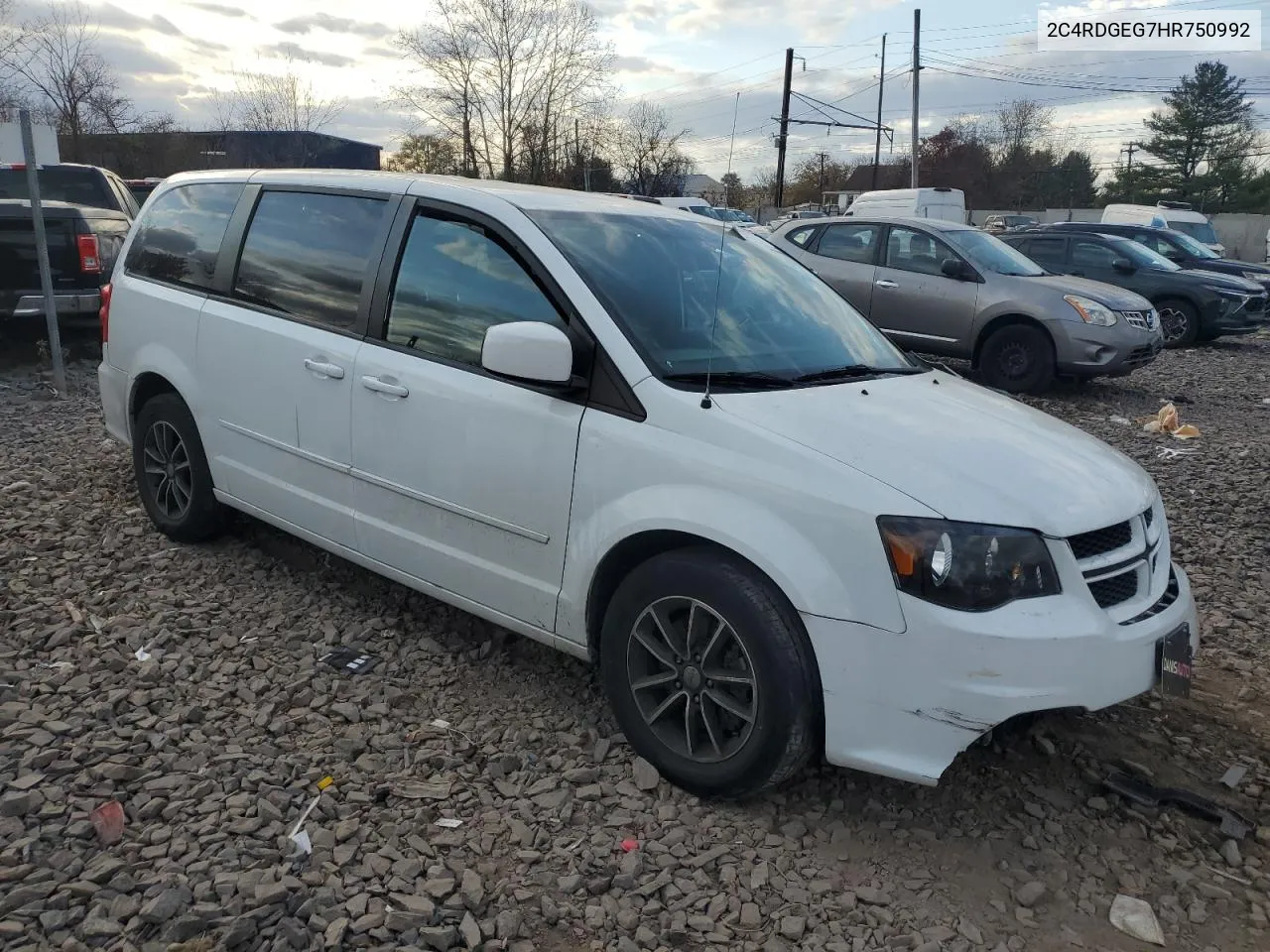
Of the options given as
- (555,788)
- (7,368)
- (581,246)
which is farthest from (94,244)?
(555,788)

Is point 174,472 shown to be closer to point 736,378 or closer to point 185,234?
point 185,234

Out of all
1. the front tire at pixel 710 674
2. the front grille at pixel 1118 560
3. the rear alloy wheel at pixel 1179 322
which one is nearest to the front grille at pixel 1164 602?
the front grille at pixel 1118 560

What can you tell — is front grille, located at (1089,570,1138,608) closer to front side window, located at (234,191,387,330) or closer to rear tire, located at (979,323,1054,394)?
front side window, located at (234,191,387,330)

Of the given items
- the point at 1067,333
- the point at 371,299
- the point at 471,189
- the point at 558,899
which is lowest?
the point at 558,899

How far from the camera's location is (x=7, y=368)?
32.3 feet

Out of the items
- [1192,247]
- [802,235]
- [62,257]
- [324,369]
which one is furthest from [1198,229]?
[324,369]

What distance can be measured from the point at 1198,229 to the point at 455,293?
25538 mm

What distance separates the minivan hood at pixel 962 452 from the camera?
279cm

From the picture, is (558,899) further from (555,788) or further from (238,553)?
(238,553)

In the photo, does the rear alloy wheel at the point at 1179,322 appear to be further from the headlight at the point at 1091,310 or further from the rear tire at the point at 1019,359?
the rear tire at the point at 1019,359

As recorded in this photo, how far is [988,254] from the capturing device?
10680mm

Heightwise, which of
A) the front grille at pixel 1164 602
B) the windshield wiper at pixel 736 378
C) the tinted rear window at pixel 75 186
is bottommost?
the front grille at pixel 1164 602

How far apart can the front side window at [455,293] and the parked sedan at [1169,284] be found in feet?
40.1

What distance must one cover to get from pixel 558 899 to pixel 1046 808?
153 centimetres
